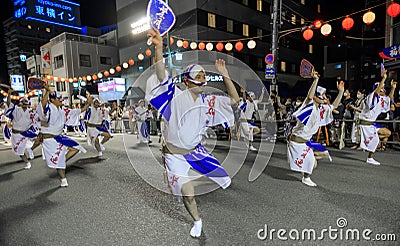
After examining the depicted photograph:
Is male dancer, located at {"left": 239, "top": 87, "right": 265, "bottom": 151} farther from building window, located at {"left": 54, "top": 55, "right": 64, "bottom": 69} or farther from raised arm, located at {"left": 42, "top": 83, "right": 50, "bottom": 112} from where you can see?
building window, located at {"left": 54, "top": 55, "right": 64, "bottom": 69}

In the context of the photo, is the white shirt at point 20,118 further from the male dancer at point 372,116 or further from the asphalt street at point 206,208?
the male dancer at point 372,116

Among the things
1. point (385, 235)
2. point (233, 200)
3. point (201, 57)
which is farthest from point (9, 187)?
point (201, 57)

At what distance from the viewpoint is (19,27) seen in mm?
43094

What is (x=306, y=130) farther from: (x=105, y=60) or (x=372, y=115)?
(x=105, y=60)

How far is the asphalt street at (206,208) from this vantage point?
2.70 metres

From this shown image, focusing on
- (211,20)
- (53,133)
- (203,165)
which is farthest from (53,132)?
(211,20)

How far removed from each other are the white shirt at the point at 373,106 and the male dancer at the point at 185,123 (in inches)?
179

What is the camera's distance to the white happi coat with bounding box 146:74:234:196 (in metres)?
2.50

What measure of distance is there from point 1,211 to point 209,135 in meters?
7.63

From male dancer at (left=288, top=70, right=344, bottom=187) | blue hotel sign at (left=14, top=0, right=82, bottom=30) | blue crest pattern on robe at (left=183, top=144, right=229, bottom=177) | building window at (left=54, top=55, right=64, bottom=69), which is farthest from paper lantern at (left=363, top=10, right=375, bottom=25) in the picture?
blue hotel sign at (left=14, top=0, right=82, bottom=30)

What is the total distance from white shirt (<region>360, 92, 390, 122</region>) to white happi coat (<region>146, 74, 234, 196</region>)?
4734mm

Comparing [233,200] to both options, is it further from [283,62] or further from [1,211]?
[283,62]

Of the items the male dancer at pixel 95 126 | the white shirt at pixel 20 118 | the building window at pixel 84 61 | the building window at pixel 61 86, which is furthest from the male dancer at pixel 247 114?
the building window at pixel 61 86

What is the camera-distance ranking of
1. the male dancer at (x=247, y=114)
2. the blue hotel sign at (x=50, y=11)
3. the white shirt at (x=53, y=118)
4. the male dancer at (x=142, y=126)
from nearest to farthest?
the white shirt at (x=53, y=118) → the male dancer at (x=247, y=114) → the male dancer at (x=142, y=126) → the blue hotel sign at (x=50, y=11)
